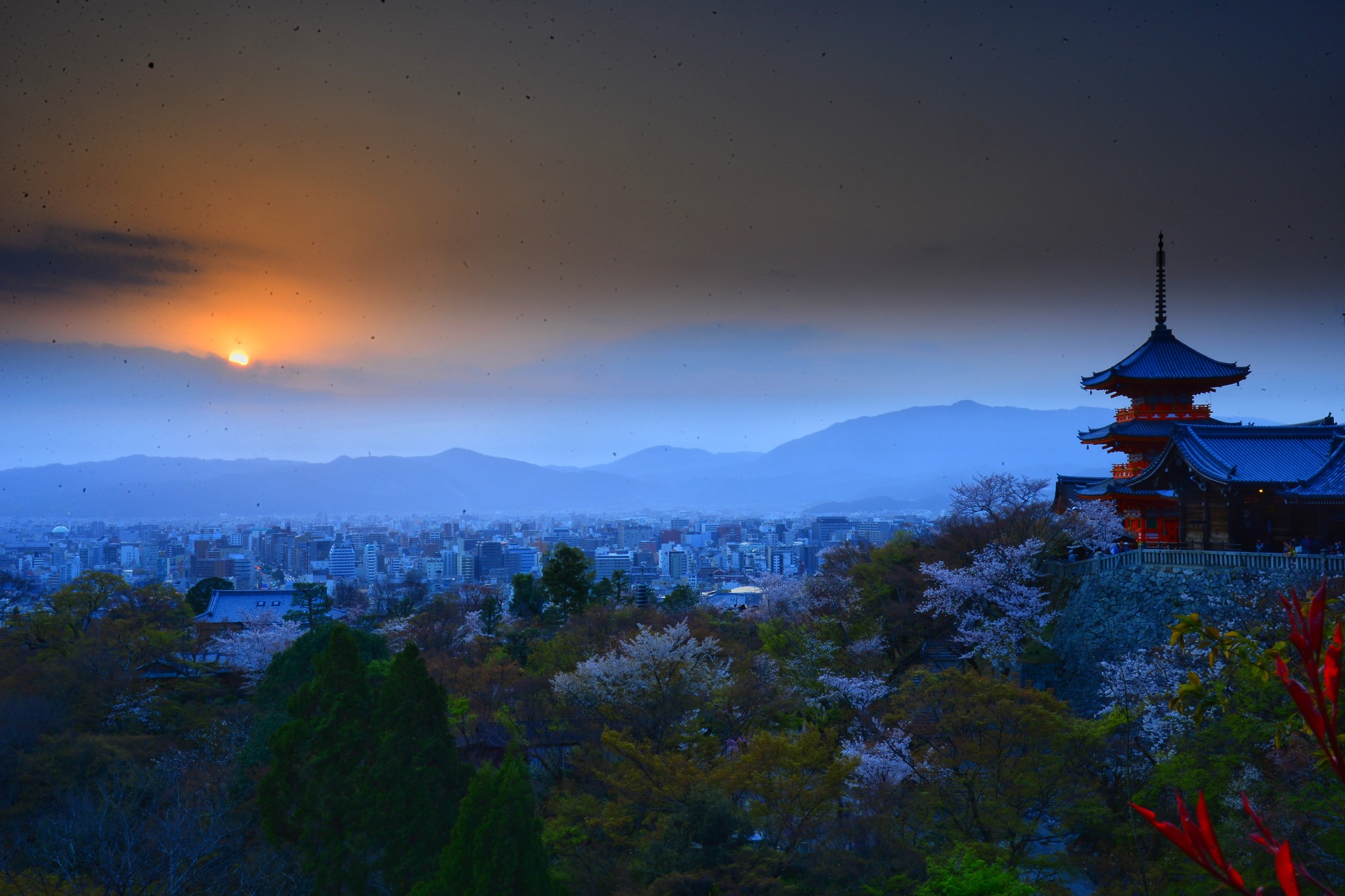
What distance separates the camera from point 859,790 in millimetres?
10414

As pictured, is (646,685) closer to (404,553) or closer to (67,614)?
(67,614)

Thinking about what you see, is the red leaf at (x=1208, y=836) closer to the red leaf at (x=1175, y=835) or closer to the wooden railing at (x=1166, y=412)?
the red leaf at (x=1175, y=835)

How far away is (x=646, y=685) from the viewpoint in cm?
1347

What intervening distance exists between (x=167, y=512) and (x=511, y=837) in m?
175

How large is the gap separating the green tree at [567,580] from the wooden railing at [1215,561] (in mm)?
14827

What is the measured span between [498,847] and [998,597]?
10563 mm

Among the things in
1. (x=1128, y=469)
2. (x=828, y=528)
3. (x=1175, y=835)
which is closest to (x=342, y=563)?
(x=828, y=528)

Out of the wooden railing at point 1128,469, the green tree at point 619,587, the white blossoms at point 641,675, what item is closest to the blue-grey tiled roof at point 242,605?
the green tree at point 619,587

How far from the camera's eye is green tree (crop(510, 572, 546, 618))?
29859 millimetres

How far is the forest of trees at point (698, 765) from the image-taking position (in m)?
8.48

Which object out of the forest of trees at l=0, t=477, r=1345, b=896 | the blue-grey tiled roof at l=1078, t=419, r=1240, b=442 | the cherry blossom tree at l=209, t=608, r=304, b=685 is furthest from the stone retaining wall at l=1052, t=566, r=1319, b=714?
the cherry blossom tree at l=209, t=608, r=304, b=685

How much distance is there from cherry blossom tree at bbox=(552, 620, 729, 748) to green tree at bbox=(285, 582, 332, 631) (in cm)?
1487

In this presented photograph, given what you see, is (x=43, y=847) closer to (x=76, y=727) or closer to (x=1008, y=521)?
(x=76, y=727)

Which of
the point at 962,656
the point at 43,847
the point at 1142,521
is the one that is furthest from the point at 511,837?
the point at 1142,521
